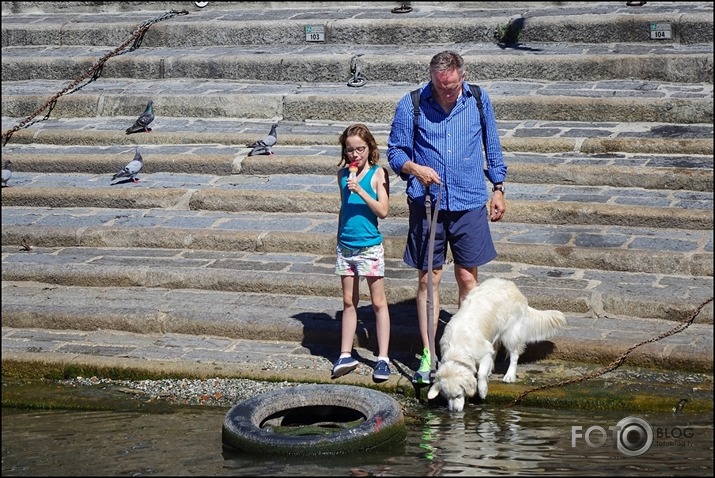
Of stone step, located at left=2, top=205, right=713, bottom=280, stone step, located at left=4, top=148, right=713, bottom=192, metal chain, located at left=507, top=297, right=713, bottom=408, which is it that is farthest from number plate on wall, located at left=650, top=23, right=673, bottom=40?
metal chain, located at left=507, top=297, right=713, bottom=408

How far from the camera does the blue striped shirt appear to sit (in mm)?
7375

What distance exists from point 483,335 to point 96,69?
27.9 feet

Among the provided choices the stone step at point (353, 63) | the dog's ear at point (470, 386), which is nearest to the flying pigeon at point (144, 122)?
the stone step at point (353, 63)

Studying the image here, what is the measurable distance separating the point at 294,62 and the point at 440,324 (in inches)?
232

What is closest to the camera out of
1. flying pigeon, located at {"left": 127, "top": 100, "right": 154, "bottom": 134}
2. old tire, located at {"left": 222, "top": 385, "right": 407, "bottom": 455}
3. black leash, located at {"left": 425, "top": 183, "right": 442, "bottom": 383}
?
old tire, located at {"left": 222, "top": 385, "right": 407, "bottom": 455}

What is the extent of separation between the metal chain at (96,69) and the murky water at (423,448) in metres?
6.63

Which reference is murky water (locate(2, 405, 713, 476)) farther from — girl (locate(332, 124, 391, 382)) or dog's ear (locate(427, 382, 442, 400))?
girl (locate(332, 124, 391, 382))

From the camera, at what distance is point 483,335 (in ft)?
23.9

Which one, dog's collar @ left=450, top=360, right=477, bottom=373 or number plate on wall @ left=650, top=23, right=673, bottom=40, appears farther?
number plate on wall @ left=650, top=23, right=673, bottom=40

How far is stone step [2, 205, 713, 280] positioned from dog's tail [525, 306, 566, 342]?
1265 mm

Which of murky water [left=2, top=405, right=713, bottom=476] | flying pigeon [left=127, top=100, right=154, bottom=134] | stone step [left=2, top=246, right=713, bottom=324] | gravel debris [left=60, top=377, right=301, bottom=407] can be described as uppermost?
flying pigeon [left=127, top=100, right=154, bottom=134]

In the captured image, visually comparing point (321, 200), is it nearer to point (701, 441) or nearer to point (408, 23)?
point (408, 23)

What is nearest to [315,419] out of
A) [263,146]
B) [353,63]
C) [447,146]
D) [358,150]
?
[358,150]

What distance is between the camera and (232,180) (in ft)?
37.2
